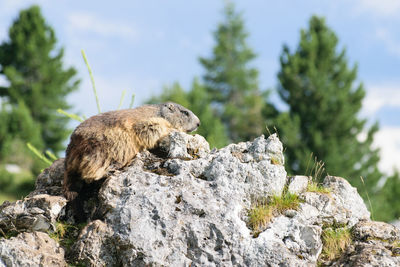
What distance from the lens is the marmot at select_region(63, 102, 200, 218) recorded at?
5852mm

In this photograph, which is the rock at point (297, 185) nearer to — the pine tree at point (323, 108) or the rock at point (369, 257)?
the rock at point (369, 257)

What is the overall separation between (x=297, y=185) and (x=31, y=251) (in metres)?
3.33

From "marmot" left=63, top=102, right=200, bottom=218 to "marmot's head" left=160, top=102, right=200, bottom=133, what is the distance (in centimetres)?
48

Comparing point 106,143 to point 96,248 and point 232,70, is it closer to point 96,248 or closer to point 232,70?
point 96,248

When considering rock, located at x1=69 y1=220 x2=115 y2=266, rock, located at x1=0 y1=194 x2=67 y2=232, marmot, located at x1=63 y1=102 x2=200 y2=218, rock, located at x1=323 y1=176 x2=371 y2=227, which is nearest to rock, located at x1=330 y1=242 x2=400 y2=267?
rock, located at x1=323 y1=176 x2=371 y2=227

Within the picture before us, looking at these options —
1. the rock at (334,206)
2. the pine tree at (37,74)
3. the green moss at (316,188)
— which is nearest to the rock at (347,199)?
the rock at (334,206)

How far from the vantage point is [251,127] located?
44.9 metres

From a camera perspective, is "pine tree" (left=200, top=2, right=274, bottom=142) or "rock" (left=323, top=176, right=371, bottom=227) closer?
"rock" (left=323, top=176, right=371, bottom=227)

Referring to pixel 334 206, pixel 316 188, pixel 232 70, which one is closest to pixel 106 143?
pixel 316 188

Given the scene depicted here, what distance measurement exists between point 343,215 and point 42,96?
37711mm

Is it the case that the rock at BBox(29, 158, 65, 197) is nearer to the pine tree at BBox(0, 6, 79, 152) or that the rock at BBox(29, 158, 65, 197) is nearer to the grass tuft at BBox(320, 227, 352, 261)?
the grass tuft at BBox(320, 227, 352, 261)

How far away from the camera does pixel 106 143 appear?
597cm

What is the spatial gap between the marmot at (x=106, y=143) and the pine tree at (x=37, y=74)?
34190 millimetres

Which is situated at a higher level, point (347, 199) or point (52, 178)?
Answer: point (347, 199)
